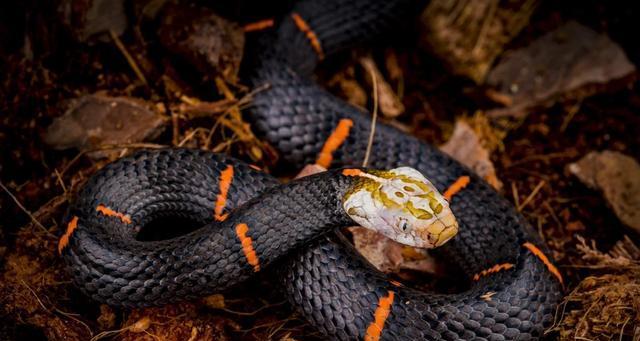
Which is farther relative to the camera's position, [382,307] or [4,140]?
[4,140]

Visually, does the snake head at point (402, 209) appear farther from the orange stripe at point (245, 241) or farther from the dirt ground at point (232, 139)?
the dirt ground at point (232, 139)

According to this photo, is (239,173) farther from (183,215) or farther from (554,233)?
(554,233)

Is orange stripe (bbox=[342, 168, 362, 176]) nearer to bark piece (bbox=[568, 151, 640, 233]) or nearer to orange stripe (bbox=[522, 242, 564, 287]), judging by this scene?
orange stripe (bbox=[522, 242, 564, 287])

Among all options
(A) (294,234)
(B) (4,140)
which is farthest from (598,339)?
(B) (4,140)

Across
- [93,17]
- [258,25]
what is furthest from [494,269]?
[93,17]

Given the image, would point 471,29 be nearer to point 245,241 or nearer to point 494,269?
point 494,269

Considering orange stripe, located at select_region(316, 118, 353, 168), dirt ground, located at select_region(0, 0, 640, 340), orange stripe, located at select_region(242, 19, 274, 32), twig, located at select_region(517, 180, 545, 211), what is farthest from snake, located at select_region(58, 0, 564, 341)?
orange stripe, located at select_region(242, 19, 274, 32)

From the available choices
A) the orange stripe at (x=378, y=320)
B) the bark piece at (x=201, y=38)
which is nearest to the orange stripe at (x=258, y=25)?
the bark piece at (x=201, y=38)
